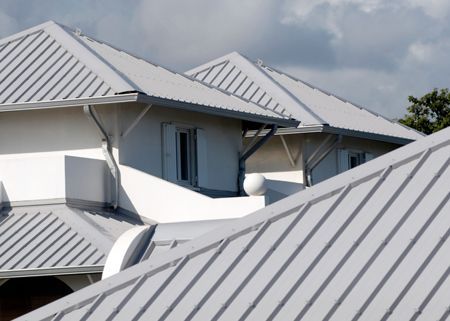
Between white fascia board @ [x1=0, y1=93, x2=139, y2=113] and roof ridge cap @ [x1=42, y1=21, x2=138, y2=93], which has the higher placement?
roof ridge cap @ [x1=42, y1=21, x2=138, y2=93]

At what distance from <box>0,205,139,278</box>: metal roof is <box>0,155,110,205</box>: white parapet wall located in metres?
0.22

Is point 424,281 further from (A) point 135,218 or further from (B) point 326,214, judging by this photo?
(A) point 135,218

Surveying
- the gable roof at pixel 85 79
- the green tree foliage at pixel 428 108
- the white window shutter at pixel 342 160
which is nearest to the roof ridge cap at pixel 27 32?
the gable roof at pixel 85 79

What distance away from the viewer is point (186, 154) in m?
27.9

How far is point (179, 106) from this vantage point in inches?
1024

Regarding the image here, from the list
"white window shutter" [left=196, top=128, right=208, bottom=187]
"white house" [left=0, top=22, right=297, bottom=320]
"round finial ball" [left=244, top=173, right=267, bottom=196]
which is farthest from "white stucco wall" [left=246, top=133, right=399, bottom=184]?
"round finial ball" [left=244, top=173, right=267, bottom=196]

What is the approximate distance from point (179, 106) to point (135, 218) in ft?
7.98

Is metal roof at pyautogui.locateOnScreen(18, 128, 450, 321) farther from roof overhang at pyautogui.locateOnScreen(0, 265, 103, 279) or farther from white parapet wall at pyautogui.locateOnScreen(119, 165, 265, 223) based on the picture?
white parapet wall at pyautogui.locateOnScreen(119, 165, 265, 223)

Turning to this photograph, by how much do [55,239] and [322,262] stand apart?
476 inches

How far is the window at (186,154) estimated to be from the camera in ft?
89.2

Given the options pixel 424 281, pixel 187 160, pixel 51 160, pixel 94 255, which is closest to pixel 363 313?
pixel 424 281

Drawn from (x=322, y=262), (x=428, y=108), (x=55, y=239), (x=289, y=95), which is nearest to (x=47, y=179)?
(x=55, y=239)

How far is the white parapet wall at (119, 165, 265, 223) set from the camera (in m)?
24.8

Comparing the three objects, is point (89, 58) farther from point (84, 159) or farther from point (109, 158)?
point (84, 159)
